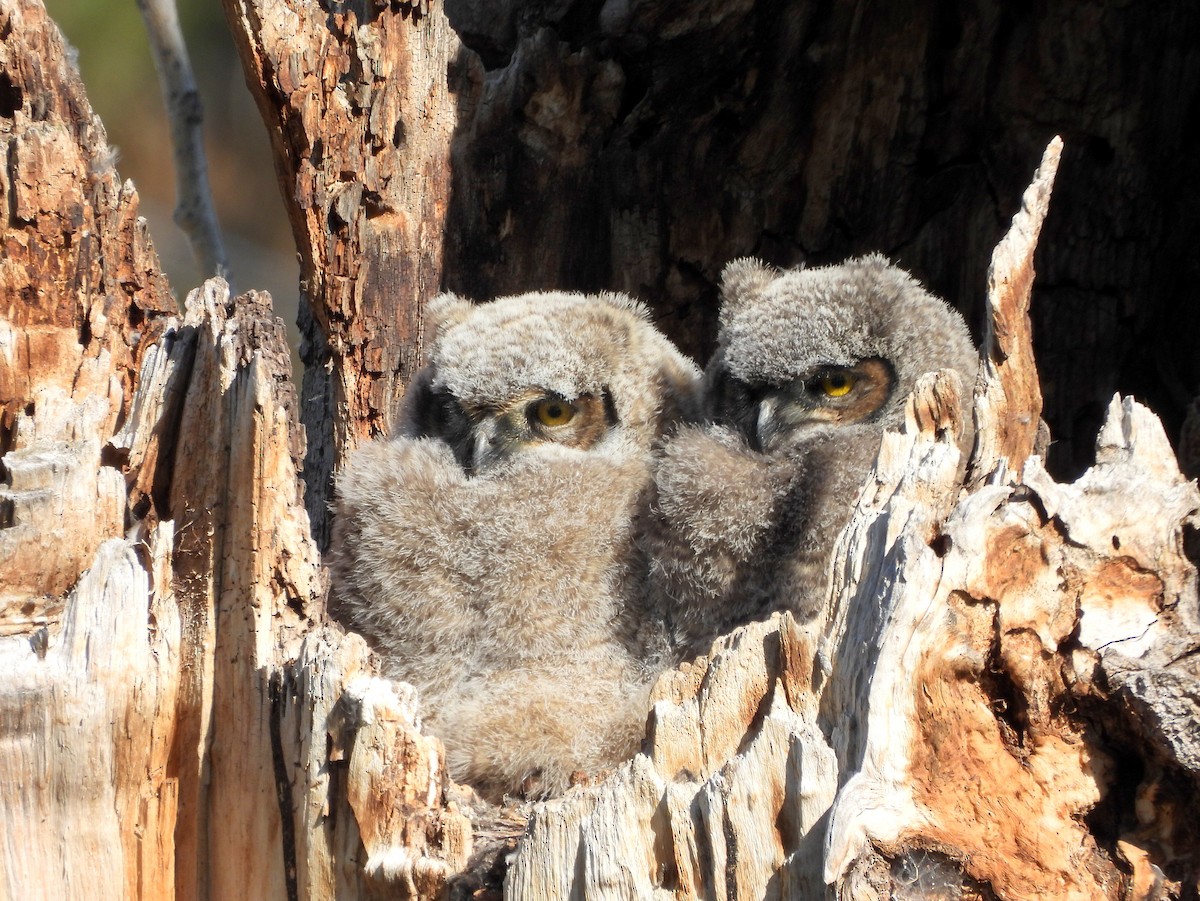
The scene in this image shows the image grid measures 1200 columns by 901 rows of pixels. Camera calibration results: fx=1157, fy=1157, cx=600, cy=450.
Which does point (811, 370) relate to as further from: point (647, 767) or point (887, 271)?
point (647, 767)

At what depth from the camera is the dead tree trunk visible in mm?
1762

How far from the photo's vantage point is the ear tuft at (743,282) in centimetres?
297

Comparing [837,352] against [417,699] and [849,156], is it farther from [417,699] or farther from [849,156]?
[849,156]

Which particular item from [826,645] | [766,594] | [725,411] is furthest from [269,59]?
[826,645]

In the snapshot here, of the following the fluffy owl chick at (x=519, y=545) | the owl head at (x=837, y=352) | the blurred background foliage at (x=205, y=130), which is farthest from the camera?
the blurred background foliage at (x=205, y=130)

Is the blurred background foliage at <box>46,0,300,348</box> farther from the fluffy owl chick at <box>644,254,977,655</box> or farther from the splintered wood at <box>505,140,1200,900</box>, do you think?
the splintered wood at <box>505,140,1200,900</box>

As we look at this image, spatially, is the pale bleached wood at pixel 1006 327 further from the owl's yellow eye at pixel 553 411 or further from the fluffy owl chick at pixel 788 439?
the owl's yellow eye at pixel 553 411

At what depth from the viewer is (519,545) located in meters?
2.69

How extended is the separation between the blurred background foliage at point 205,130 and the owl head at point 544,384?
464 cm

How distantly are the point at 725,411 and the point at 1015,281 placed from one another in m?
0.83

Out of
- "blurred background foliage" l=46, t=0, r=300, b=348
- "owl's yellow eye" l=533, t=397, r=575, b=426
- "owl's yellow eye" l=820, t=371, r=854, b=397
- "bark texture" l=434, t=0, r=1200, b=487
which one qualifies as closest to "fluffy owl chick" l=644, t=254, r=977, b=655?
"owl's yellow eye" l=820, t=371, r=854, b=397

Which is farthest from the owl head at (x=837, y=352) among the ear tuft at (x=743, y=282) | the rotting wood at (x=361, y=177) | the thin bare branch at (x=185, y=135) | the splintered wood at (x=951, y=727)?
the thin bare branch at (x=185, y=135)

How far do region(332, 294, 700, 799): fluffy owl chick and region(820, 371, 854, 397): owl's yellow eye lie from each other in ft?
1.44

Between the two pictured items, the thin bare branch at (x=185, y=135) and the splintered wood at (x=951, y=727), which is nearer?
the splintered wood at (x=951, y=727)
